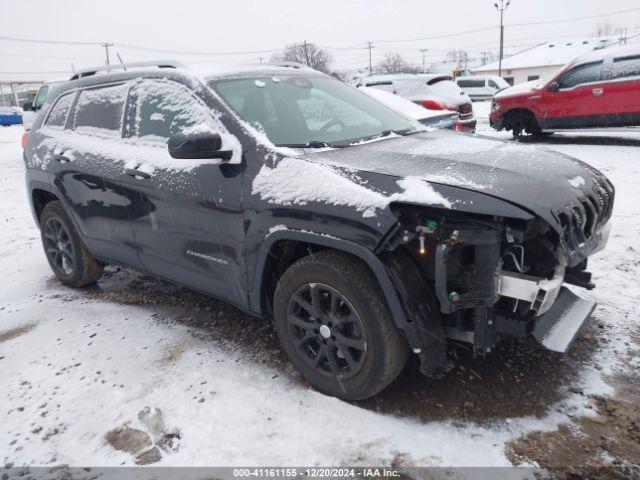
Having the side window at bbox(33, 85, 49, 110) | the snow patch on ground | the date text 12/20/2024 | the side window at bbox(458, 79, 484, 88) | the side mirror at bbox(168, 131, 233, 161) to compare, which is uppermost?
the side window at bbox(33, 85, 49, 110)

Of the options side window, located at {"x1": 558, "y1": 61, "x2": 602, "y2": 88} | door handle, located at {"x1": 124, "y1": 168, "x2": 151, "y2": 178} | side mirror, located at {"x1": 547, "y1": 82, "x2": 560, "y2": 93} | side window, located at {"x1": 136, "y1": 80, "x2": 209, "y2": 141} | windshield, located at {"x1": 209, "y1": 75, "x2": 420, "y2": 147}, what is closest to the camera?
windshield, located at {"x1": 209, "y1": 75, "x2": 420, "y2": 147}

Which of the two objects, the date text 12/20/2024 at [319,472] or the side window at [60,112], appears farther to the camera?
the side window at [60,112]

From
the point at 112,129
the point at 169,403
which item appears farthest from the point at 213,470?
the point at 112,129

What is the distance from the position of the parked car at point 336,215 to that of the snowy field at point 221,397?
0.87 ft

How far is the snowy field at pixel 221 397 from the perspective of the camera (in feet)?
7.74

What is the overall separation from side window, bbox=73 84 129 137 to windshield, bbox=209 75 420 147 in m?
0.98

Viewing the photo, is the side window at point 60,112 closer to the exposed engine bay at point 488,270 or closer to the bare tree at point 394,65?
the exposed engine bay at point 488,270

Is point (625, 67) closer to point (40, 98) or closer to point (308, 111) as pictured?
point (308, 111)

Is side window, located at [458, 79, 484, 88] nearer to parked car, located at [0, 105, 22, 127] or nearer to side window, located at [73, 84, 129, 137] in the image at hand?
parked car, located at [0, 105, 22, 127]

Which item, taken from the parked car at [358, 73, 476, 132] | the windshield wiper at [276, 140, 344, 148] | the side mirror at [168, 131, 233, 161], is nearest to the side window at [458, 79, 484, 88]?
the parked car at [358, 73, 476, 132]

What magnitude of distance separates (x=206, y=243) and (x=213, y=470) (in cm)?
130

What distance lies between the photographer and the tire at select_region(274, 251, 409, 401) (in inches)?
93.7

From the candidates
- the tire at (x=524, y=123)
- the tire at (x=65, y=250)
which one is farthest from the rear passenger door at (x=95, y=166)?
the tire at (x=524, y=123)

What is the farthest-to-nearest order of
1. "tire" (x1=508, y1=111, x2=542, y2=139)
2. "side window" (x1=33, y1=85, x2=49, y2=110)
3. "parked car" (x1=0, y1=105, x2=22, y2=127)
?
"parked car" (x1=0, y1=105, x2=22, y2=127)
"side window" (x1=33, y1=85, x2=49, y2=110)
"tire" (x1=508, y1=111, x2=542, y2=139)
